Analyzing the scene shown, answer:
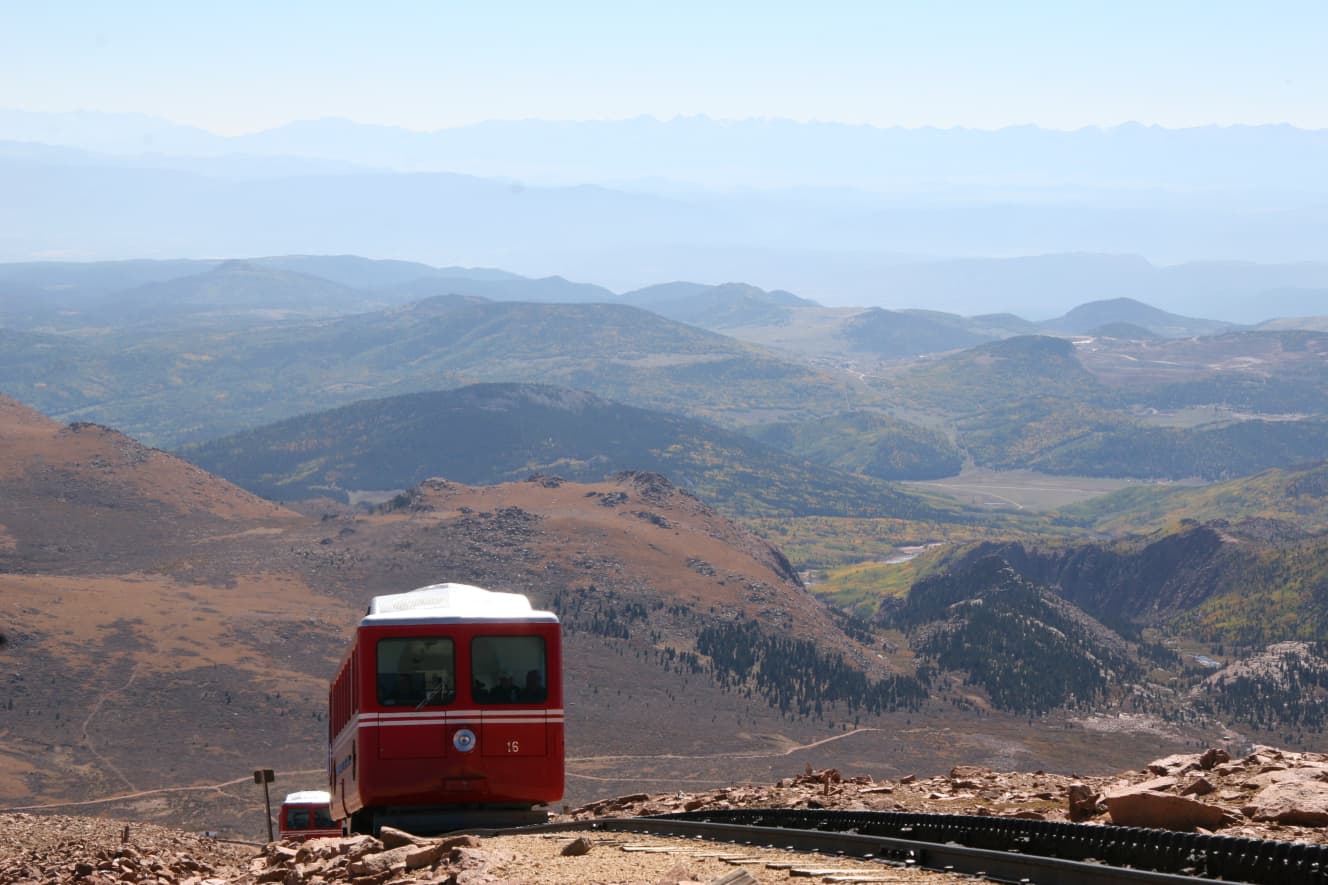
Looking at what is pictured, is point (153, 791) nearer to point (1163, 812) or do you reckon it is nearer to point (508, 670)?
point (508, 670)

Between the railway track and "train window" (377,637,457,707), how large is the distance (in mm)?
4100

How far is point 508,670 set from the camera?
919 inches

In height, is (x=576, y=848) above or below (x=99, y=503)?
above

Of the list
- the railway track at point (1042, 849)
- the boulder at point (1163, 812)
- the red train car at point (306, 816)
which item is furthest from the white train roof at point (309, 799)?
the boulder at point (1163, 812)

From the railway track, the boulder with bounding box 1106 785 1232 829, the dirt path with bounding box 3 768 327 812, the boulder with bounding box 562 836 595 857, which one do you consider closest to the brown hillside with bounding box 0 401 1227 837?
the dirt path with bounding box 3 768 327 812

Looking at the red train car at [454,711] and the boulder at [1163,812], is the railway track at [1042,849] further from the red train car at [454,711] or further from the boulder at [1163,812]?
the red train car at [454,711]

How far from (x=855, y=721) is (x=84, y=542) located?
67.0m

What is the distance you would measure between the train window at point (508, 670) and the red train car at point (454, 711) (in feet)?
0.05

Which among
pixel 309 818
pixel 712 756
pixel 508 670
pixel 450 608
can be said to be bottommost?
pixel 712 756

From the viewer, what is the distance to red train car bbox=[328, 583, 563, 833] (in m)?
23.1

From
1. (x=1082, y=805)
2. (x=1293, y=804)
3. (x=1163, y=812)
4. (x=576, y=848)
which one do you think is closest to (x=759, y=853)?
(x=576, y=848)

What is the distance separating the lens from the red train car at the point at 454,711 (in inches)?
909

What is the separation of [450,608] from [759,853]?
611cm

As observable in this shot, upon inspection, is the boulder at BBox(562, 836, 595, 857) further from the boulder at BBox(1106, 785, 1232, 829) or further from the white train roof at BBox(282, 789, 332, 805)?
the white train roof at BBox(282, 789, 332, 805)
